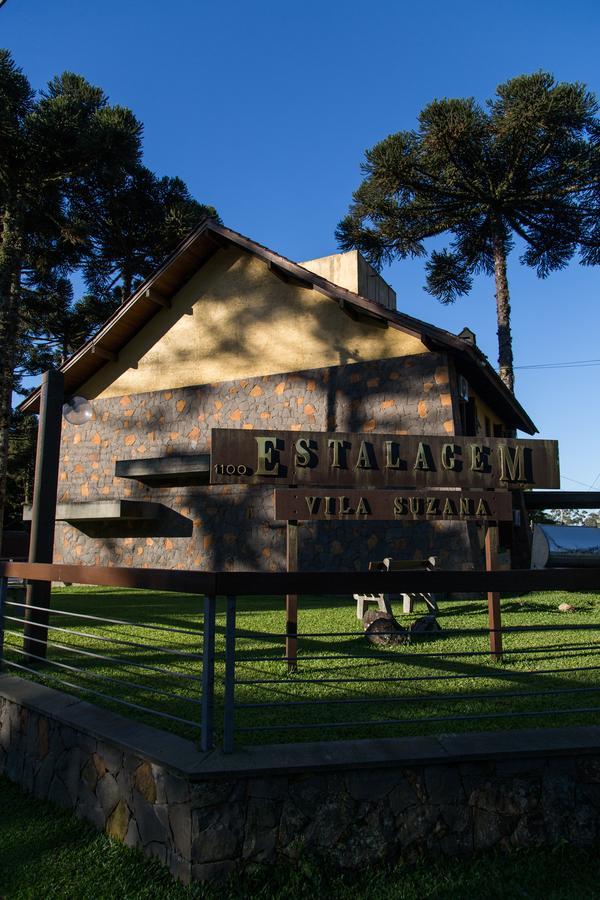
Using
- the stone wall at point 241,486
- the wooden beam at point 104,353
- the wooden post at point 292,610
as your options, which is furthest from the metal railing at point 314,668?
the wooden beam at point 104,353

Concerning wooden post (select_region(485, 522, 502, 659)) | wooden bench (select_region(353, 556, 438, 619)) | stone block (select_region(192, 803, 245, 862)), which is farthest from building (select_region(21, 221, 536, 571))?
stone block (select_region(192, 803, 245, 862))

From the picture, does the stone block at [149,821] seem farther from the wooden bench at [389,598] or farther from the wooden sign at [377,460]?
the wooden bench at [389,598]

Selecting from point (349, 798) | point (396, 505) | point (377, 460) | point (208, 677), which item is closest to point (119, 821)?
point (208, 677)

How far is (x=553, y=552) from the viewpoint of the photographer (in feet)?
56.7

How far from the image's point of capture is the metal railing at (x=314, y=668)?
12.3 feet

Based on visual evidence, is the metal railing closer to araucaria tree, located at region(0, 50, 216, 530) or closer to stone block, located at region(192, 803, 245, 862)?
stone block, located at region(192, 803, 245, 862)

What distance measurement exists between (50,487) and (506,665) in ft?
15.8

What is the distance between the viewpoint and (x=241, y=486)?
1406cm

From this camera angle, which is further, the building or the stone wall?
the building

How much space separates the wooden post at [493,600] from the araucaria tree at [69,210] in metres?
11.3

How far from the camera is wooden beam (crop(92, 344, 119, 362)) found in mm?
15881

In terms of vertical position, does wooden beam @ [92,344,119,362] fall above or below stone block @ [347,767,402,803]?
above

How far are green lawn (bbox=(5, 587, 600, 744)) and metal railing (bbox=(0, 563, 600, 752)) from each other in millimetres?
21

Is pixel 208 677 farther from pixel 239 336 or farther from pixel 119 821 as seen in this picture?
pixel 239 336
